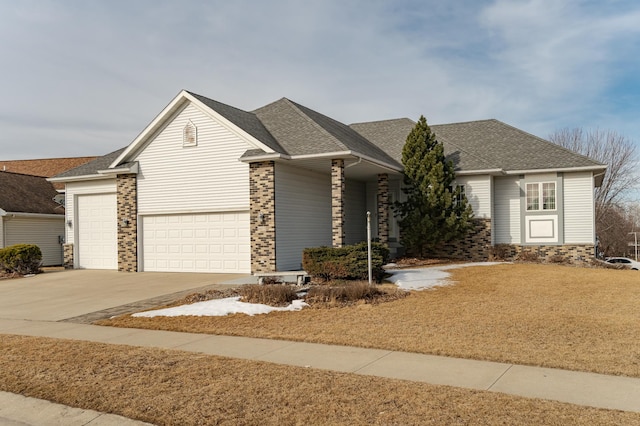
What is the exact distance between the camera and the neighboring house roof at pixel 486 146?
21.8 m

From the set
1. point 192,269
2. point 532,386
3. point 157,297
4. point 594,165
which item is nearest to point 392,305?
point 532,386

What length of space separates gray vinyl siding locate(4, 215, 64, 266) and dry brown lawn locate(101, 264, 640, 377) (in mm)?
17810

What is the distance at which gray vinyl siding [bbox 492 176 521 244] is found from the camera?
22234mm

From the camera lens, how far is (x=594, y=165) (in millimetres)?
20656

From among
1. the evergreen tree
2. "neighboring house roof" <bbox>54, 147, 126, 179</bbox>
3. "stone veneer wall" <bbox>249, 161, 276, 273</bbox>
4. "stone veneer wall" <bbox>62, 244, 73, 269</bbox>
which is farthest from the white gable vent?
the evergreen tree

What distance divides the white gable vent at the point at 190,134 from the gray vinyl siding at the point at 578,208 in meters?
15.1

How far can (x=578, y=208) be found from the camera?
21344 mm

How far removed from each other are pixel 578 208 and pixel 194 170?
1550cm

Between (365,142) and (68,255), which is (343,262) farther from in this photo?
(68,255)

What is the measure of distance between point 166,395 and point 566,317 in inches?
288

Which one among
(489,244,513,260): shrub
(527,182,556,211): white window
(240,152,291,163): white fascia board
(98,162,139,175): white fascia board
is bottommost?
(489,244,513,260): shrub

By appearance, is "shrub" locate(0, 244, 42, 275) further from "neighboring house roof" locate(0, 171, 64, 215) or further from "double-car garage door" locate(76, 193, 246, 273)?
"neighboring house roof" locate(0, 171, 64, 215)

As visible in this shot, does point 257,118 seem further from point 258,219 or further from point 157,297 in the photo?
point 157,297

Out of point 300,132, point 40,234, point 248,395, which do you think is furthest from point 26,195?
point 248,395
